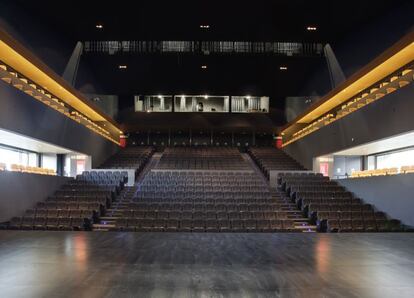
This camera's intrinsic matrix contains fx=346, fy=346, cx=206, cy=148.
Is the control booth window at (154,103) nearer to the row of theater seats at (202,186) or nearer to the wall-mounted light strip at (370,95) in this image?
the row of theater seats at (202,186)

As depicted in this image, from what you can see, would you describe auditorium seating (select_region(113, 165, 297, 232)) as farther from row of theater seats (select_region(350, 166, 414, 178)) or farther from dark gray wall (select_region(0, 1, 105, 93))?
dark gray wall (select_region(0, 1, 105, 93))

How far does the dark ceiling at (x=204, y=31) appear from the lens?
9320 mm

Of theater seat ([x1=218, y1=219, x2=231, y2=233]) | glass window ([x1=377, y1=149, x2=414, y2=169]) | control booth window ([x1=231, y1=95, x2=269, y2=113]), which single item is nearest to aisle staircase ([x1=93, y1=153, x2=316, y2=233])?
theater seat ([x1=218, y1=219, x2=231, y2=233])

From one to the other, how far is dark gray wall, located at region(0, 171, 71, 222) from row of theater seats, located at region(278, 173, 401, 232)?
637cm

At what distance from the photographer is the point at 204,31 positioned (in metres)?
11.1

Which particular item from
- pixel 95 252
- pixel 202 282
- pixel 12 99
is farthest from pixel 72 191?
pixel 202 282

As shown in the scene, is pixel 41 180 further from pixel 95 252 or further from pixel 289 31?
pixel 289 31

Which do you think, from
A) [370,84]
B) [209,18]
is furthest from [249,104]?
[370,84]

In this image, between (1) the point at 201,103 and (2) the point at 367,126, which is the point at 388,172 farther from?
(1) the point at 201,103

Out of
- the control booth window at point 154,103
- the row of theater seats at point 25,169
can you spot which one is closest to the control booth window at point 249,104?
the control booth window at point 154,103

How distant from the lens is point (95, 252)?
13.5 ft

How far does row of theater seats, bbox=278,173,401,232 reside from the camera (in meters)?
7.04

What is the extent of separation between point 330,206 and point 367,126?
2187 mm

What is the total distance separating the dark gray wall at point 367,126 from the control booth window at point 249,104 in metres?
4.77
